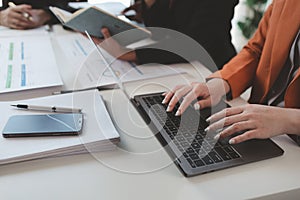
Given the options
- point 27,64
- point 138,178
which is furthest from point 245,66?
point 27,64

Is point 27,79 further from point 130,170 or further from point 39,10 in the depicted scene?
point 39,10

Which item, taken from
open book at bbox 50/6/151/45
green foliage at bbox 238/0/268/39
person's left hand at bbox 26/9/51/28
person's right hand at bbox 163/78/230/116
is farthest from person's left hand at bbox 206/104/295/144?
green foliage at bbox 238/0/268/39

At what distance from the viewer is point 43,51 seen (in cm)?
127

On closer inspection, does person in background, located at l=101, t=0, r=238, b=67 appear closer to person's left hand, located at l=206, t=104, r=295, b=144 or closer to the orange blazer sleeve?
the orange blazer sleeve

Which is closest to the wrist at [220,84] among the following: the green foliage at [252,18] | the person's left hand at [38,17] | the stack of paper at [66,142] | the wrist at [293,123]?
the wrist at [293,123]

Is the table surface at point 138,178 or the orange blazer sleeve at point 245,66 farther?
the orange blazer sleeve at point 245,66

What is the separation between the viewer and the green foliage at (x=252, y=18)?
115 inches

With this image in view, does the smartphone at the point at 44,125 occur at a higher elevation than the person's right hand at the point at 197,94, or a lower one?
lower

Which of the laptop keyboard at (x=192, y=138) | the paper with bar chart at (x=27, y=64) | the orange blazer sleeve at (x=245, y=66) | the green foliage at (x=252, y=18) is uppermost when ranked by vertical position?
the orange blazer sleeve at (x=245, y=66)

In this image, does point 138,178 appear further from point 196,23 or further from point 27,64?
point 196,23

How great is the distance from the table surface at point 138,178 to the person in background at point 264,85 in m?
0.08

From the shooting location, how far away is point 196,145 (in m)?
0.72

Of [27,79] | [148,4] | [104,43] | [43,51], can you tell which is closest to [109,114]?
[27,79]

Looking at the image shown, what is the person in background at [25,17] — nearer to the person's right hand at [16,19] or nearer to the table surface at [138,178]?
the person's right hand at [16,19]
